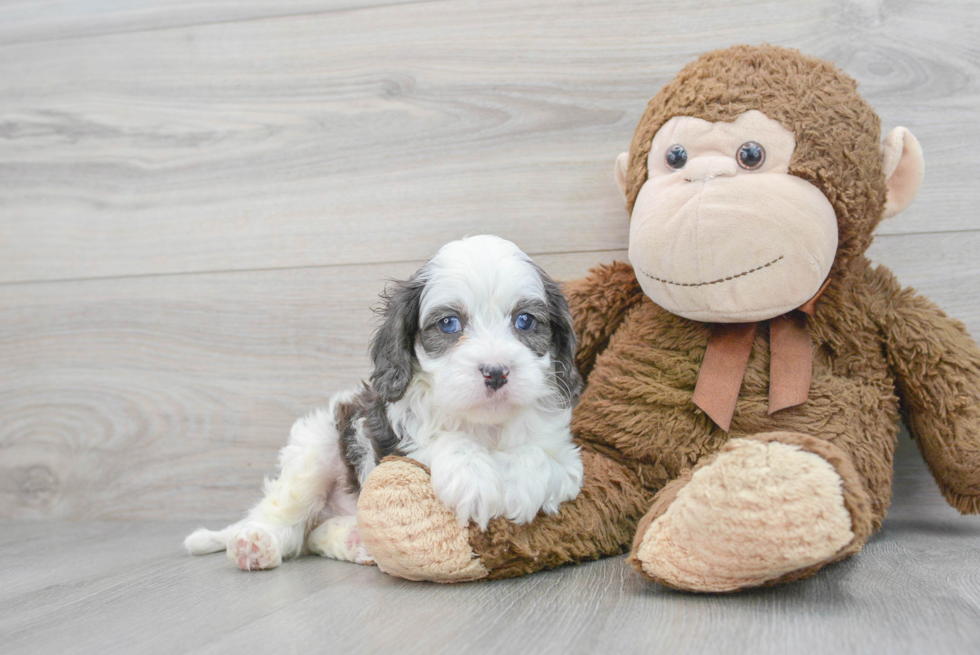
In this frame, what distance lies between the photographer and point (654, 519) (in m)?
1.37

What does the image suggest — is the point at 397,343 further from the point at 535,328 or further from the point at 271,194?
the point at 271,194

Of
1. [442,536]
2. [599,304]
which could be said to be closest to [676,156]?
[599,304]

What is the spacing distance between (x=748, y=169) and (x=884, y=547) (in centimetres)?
93

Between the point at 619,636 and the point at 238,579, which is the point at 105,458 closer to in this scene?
the point at 238,579

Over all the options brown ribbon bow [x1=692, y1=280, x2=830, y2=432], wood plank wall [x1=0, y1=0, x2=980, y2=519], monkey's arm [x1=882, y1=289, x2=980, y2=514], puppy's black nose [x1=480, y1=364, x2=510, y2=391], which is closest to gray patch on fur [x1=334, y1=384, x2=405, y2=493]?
puppy's black nose [x1=480, y1=364, x2=510, y2=391]

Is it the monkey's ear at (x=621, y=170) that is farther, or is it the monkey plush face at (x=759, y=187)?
the monkey's ear at (x=621, y=170)

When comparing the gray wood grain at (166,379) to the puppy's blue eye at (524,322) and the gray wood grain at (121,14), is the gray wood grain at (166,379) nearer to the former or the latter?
the puppy's blue eye at (524,322)

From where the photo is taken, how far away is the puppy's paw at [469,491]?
146cm

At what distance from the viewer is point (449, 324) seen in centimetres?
157

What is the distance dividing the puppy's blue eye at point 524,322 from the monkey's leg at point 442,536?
360 mm

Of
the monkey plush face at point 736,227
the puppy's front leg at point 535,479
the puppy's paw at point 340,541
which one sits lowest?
the puppy's paw at point 340,541

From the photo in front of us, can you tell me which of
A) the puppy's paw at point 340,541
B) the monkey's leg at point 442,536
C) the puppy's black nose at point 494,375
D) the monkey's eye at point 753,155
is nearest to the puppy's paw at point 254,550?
the puppy's paw at point 340,541

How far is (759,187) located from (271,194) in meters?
1.49

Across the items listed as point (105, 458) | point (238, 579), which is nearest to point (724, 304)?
point (238, 579)
